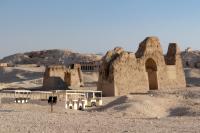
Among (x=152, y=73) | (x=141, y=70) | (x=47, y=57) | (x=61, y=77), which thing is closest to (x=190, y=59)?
(x=47, y=57)

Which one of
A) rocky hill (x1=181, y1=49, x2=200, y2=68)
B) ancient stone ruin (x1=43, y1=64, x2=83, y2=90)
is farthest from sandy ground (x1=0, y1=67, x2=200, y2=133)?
rocky hill (x1=181, y1=49, x2=200, y2=68)

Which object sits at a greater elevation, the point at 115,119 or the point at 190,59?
the point at 190,59

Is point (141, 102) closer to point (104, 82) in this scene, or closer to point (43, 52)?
point (104, 82)

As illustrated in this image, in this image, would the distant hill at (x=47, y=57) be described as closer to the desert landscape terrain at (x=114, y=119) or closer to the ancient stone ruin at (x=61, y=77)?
the ancient stone ruin at (x=61, y=77)

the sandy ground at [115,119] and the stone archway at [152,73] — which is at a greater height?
the stone archway at [152,73]

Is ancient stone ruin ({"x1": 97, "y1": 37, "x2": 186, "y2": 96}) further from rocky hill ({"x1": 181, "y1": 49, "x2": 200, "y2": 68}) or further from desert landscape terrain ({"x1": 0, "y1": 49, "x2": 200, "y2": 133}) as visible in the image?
rocky hill ({"x1": 181, "y1": 49, "x2": 200, "y2": 68})

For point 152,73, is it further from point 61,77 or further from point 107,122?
point 107,122

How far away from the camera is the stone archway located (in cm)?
3318

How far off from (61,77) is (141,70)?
962cm

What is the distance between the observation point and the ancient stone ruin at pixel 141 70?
29641 millimetres

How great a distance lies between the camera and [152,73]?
33500 millimetres

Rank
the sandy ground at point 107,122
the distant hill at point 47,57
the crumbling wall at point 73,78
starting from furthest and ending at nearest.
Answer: the distant hill at point 47,57 < the crumbling wall at point 73,78 < the sandy ground at point 107,122

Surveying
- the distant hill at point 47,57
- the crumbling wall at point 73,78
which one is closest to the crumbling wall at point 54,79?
the crumbling wall at point 73,78

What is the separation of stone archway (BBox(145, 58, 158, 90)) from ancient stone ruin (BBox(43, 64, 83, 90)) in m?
7.26
